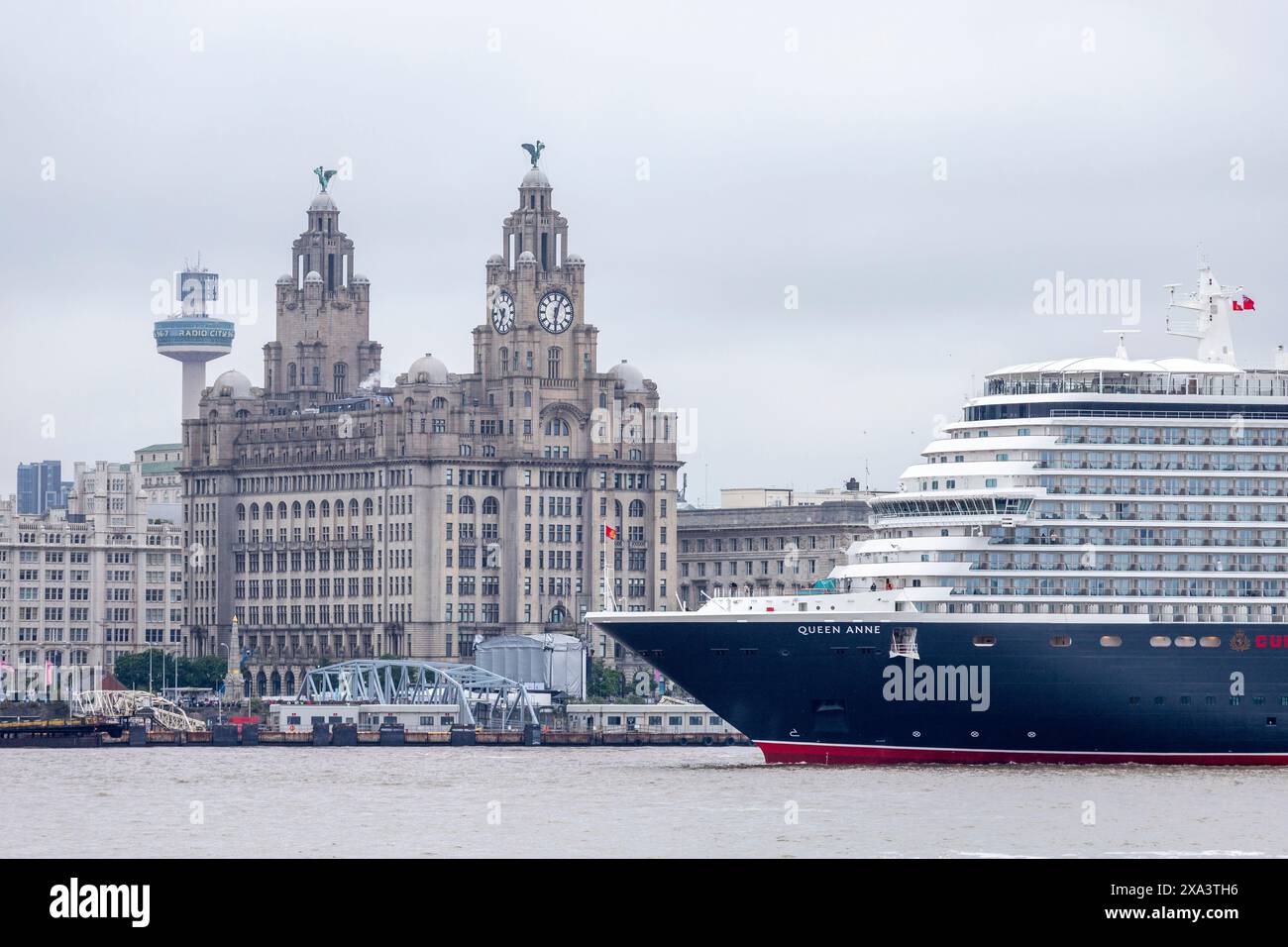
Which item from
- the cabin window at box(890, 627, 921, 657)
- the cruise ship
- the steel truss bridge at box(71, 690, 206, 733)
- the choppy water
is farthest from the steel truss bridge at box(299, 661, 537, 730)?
the cabin window at box(890, 627, 921, 657)

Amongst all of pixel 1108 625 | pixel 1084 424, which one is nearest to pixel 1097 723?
→ pixel 1108 625

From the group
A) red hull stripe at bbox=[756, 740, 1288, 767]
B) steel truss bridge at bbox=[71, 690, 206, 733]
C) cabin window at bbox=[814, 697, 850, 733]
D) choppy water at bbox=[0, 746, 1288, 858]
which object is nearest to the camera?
choppy water at bbox=[0, 746, 1288, 858]

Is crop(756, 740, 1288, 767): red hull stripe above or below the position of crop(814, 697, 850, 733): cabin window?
below

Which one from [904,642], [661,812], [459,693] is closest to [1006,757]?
[904,642]

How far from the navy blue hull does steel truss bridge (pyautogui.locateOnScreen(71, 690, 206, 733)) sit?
76209mm

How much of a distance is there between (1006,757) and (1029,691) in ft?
8.44

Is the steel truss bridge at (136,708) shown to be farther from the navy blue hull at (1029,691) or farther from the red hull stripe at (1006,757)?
the red hull stripe at (1006,757)

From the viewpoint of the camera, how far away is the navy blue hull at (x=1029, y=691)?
96750 mm

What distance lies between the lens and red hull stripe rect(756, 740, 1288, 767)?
97.1 meters

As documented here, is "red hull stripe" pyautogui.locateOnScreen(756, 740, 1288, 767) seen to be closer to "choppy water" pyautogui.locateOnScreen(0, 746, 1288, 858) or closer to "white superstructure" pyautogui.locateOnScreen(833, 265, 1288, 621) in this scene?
"choppy water" pyautogui.locateOnScreen(0, 746, 1288, 858)

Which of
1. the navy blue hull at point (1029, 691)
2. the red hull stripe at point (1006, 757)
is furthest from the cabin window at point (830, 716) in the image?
the red hull stripe at point (1006, 757)

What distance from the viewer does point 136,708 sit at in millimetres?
180125
